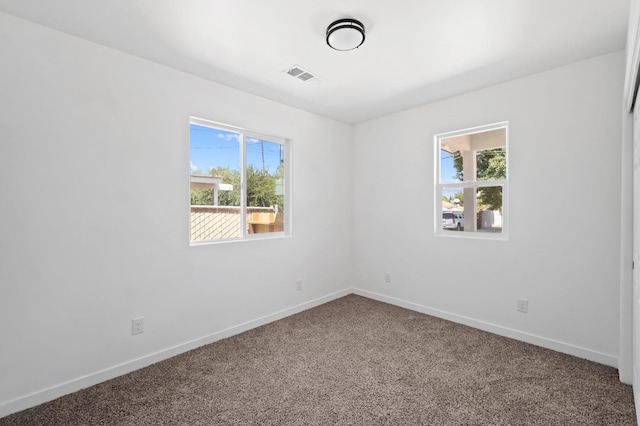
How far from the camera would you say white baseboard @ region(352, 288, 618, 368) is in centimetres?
252

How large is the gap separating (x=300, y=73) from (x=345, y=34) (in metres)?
0.82

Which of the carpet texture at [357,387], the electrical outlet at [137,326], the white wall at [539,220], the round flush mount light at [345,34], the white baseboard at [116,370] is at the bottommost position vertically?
the carpet texture at [357,387]

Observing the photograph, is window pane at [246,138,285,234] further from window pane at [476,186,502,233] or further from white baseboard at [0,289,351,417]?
window pane at [476,186,502,233]

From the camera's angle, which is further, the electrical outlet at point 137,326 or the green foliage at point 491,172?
the green foliage at point 491,172

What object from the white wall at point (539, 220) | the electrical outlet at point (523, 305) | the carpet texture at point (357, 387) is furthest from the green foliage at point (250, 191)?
the electrical outlet at point (523, 305)

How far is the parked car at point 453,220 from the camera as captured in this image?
3.53 m

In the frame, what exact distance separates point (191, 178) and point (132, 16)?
1339mm

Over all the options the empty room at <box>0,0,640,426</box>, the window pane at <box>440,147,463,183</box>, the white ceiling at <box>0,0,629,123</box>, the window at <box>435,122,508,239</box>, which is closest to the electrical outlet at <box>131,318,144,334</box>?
the empty room at <box>0,0,640,426</box>

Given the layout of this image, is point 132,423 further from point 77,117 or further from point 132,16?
point 132,16

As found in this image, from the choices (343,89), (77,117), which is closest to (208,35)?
(77,117)

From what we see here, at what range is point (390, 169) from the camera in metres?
4.03

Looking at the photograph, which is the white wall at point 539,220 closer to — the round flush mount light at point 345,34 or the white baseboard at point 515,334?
the white baseboard at point 515,334

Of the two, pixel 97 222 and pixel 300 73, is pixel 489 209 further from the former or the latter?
pixel 97 222

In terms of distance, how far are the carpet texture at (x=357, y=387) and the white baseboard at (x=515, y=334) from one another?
0.26 ft
